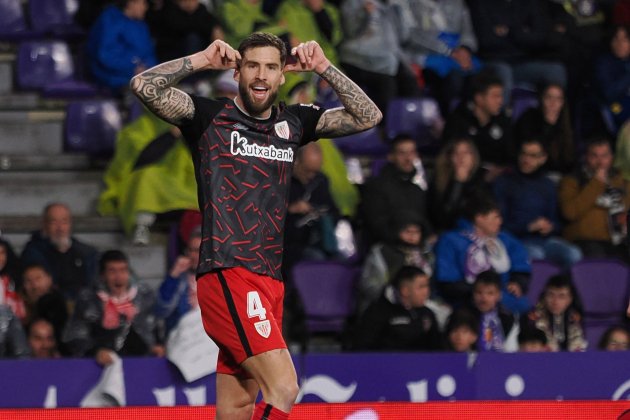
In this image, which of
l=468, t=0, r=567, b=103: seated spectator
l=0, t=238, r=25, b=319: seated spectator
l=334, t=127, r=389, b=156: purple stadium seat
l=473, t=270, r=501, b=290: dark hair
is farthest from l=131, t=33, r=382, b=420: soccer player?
l=468, t=0, r=567, b=103: seated spectator

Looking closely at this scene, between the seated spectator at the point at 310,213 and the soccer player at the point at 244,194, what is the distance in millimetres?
4127

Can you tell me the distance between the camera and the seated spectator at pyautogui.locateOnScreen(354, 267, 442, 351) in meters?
9.52

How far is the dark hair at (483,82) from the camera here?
11.4 meters

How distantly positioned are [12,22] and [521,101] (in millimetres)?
4091

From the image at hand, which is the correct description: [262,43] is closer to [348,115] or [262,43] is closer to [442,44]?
[348,115]

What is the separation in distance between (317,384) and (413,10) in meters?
4.80

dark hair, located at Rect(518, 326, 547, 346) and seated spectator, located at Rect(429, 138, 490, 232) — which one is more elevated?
seated spectator, located at Rect(429, 138, 490, 232)

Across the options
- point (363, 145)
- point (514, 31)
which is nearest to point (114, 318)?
point (363, 145)

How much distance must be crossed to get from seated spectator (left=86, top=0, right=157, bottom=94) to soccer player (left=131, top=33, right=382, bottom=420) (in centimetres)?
547

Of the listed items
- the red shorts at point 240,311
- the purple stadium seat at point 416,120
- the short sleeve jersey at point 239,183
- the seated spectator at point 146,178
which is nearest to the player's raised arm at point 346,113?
the short sleeve jersey at point 239,183

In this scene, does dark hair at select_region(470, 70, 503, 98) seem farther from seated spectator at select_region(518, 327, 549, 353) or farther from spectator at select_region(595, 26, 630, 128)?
seated spectator at select_region(518, 327, 549, 353)

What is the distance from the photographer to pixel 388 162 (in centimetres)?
1074

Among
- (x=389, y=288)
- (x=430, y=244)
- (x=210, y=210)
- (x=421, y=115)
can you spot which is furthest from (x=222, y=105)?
(x=421, y=115)

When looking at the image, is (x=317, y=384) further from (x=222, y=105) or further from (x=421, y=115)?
(x=421, y=115)
